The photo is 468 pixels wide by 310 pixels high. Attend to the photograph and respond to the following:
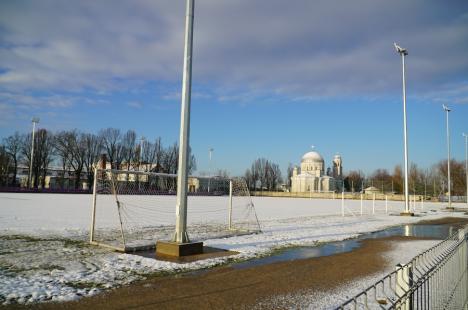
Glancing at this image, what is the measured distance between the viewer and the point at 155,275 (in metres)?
8.65

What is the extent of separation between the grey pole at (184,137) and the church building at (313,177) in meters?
128

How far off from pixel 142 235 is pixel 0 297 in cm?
880

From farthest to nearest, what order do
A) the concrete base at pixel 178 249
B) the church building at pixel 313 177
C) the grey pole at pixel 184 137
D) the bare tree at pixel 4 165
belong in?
1. the church building at pixel 313 177
2. the bare tree at pixel 4 165
3. the grey pole at pixel 184 137
4. the concrete base at pixel 178 249

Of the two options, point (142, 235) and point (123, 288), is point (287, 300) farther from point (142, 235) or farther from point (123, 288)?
point (142, 235)

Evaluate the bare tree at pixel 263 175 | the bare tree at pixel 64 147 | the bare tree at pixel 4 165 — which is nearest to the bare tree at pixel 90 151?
the bare tree at pixel 64 147

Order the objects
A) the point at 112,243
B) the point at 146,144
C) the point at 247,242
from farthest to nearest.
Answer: the point at 146,144
the point at 247,242
the point at 112,243

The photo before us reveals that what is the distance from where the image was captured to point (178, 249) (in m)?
10.9

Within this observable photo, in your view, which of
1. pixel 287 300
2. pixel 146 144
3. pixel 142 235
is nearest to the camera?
pixel 287 300

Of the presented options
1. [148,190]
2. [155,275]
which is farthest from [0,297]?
[148,190]

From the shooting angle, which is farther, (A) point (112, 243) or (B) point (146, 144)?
(B) point (146, 144)

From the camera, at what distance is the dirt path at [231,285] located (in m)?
6.55

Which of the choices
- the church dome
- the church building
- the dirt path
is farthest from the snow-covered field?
the church dome

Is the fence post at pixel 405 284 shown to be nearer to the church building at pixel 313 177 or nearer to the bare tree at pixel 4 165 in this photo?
the bare tree at pixel 4 165

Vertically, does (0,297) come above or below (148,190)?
below
